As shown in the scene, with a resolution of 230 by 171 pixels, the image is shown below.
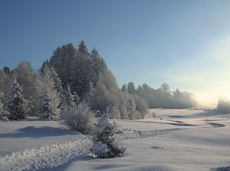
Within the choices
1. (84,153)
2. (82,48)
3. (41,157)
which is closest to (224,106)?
(82,48)

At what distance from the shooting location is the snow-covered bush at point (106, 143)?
65.2ft

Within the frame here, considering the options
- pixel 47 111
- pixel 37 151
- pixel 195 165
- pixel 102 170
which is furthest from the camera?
pixel 47 111

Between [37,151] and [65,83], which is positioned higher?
[65,83]

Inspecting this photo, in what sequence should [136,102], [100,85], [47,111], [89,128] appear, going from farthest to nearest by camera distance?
[136,102] < [100,85] < [47,111] < [89,128]

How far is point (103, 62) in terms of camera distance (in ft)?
244

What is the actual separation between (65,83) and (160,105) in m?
86.9

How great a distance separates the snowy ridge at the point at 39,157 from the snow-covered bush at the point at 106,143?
5.36ft

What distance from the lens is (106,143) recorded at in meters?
20.3

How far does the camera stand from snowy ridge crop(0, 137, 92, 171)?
58.7 feet

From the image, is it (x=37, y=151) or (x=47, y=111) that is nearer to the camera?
(x=37, y=151)

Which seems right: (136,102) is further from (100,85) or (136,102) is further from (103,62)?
(100,85)

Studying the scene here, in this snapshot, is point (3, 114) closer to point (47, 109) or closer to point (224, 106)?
point (47, 109)

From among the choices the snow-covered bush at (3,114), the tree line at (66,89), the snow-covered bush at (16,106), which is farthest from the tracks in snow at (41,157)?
the snow-covered bush at (16,106)

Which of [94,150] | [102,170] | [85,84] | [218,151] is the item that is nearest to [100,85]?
[85,84]
